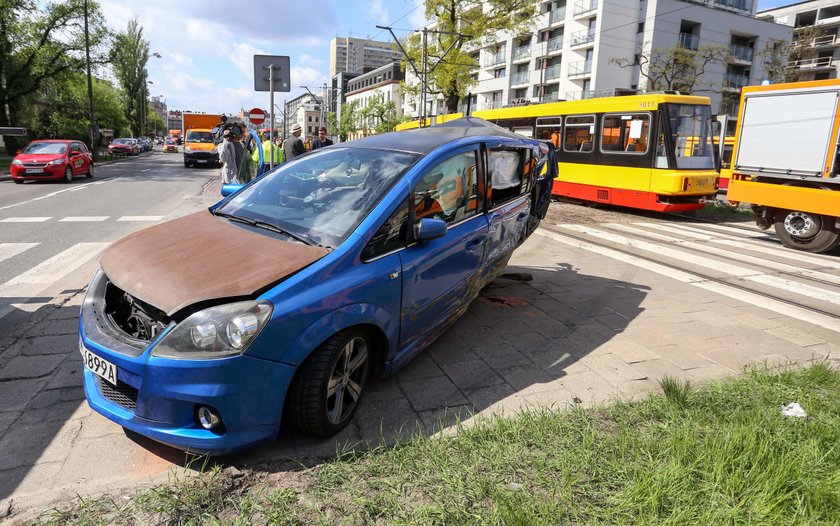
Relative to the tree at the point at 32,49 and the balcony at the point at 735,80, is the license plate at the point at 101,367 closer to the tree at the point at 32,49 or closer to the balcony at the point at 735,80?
the tree at the point at 32,49

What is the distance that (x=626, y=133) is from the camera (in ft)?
42.5

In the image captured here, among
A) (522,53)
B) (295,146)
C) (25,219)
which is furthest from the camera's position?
(522,53)

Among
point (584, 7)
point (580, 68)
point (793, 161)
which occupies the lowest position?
point (793, 161)

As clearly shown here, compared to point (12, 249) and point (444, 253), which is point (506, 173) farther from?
point (12, 249)

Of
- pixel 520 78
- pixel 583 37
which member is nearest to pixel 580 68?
pixel 583 37

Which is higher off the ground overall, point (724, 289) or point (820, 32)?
point (820, 32)

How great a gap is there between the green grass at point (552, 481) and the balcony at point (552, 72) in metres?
52.9

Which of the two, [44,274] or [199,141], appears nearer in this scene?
[44,274]

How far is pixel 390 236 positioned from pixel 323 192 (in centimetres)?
69

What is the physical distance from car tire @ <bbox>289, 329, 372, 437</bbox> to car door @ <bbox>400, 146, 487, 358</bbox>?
1.30ft

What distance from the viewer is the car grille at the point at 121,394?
105 inches

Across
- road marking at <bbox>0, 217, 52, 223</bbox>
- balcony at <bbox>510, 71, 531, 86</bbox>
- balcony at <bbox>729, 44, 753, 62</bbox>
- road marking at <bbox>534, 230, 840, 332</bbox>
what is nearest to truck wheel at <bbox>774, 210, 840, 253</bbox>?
road marking at <bbox>534, 230, 840, 332</bbox>

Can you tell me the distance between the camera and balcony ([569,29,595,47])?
46906 mm

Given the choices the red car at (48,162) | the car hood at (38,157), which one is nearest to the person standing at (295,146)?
the red car at (48,162)
